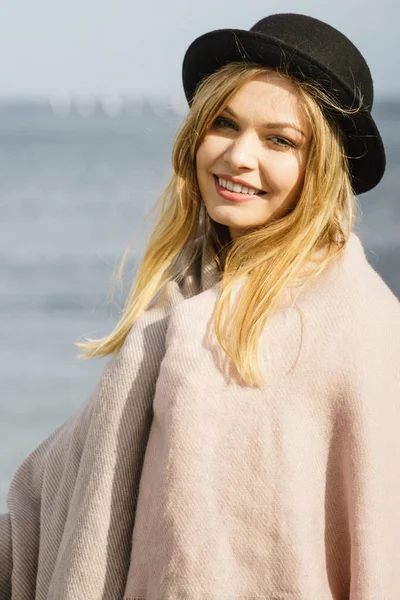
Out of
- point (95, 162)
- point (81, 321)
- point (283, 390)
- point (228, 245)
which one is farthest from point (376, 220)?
point (283, 390)

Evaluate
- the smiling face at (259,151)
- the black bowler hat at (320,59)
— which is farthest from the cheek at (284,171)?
the black bowler hat at (320,59)

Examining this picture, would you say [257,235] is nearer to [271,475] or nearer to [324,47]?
[324,47]

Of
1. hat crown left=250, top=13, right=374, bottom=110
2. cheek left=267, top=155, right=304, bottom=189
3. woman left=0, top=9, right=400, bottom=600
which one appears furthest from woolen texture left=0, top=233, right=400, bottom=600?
hat crown left=250, top=13, right=374, bottom=110

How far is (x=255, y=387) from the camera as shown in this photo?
1.61 metres

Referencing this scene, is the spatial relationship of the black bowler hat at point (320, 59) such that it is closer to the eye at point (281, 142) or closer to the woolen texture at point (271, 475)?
the eye at point (281, 142)

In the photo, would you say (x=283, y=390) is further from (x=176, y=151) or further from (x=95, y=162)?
(x=95, y=162)

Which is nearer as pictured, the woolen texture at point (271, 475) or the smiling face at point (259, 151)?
the woolen texture at point (271, 475)

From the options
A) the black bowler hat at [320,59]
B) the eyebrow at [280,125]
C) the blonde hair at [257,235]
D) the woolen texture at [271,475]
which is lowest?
the woolen texture at [271,475]

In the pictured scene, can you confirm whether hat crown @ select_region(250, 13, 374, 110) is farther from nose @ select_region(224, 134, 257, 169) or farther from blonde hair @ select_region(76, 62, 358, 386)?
nose @ select_region(224, 134, 257, 169)

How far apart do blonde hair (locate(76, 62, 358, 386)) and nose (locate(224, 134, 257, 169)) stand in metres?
0.07

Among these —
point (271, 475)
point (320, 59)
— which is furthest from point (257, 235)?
point (271, 475)

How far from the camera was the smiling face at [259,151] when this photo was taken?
1.75m

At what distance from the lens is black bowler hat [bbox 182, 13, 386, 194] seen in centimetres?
172

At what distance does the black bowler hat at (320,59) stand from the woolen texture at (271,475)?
222mm
